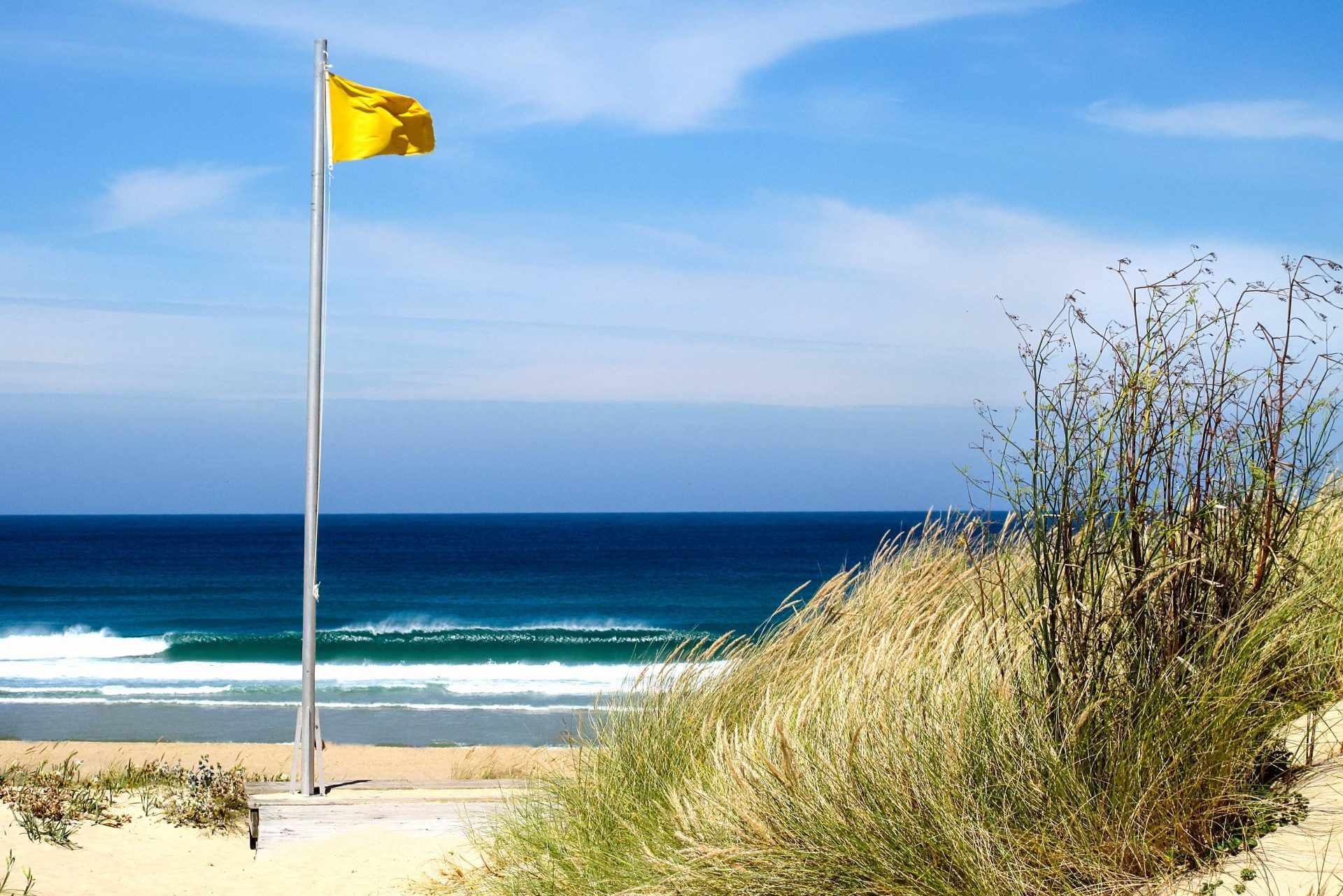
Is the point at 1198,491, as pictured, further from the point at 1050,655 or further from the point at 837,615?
the point at 837,615

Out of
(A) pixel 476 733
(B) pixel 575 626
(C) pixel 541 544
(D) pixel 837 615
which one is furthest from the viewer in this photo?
(C) pixel 541 544

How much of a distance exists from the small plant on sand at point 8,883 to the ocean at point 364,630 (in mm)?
2935

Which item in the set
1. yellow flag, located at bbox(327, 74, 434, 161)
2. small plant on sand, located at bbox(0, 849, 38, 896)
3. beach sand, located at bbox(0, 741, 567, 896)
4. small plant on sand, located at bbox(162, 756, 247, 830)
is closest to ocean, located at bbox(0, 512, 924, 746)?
beach sand, located at bbox(0, 741, 567, 896)

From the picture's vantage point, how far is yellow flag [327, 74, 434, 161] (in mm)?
6996

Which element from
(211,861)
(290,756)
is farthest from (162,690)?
(211,861)

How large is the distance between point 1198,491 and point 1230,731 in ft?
2.88

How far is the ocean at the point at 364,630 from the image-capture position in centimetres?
1558

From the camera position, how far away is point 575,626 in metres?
29.1

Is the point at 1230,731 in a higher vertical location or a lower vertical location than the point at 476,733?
higher

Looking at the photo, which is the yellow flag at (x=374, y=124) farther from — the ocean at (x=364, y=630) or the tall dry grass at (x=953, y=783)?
the tall dry grass at (x=953, y=783)

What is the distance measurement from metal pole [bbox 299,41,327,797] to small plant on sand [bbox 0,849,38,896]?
4.93 ft

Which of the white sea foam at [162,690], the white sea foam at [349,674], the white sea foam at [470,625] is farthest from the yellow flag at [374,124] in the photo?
the white sea foam at [470,625]

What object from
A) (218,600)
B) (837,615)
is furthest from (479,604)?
(837,615)

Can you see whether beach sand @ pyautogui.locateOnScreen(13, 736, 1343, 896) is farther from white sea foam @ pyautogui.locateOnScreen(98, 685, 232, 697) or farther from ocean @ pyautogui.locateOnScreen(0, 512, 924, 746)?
white sea foam @ pyautogui.locateOnScreen(98, 685, 232, 697)
